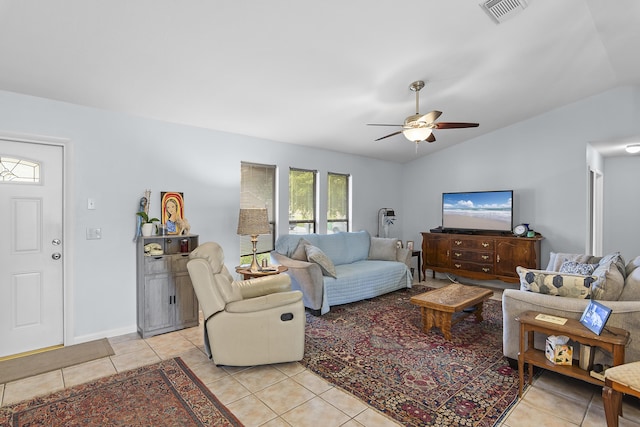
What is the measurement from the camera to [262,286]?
3.25m

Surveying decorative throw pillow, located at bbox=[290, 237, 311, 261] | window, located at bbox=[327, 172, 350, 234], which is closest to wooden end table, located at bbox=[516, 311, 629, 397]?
decorative throw pillow, located at bbox=[290, 237, 311, 261]

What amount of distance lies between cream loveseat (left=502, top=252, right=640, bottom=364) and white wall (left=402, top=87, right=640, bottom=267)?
97.7 inches

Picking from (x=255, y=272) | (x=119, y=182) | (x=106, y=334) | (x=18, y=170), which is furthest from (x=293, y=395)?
(x=18, y=170)

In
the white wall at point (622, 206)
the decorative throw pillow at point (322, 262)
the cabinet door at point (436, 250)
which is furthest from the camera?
the white wall at point (622, 206)

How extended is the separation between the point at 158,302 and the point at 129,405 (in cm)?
135

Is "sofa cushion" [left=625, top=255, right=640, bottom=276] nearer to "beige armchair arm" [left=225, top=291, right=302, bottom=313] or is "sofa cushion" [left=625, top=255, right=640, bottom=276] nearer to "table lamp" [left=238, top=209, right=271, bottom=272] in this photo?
"beige armchair arm" [left=225, top=291, right=302, bottom=313]

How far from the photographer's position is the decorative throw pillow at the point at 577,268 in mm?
2996

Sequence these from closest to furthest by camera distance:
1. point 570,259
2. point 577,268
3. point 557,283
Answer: point 557,283, point 577,268, point 570,259

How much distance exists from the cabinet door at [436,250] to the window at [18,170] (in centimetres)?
551

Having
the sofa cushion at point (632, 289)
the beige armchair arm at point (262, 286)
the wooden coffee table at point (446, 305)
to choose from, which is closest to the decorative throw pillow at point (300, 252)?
the beige armchair arm at point (262, 286)

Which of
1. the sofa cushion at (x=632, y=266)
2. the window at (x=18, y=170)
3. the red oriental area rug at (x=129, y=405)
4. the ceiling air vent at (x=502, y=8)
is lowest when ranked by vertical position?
the red oriental area rug at (x=129, y=405)

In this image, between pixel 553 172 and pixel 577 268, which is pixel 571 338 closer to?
pixel 577 268

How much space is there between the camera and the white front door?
2922 millimetres

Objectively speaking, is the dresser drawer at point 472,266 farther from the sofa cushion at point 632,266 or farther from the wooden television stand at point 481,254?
the sofa cushion at point 632,266
